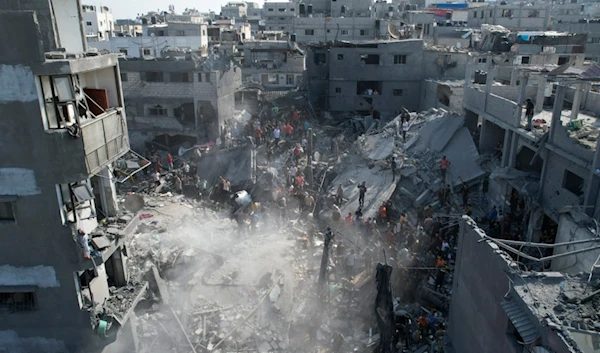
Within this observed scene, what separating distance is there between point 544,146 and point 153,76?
22.0 m

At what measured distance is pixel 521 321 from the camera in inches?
306

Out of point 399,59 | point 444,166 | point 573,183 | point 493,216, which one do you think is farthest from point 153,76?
point 573,183

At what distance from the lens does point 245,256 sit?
17.5 m

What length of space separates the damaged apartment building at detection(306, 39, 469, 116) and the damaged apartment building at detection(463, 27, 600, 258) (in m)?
9.46

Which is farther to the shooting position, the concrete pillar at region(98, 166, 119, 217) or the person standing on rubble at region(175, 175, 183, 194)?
the person standing on rubble at region(175, 175, 183, 194)

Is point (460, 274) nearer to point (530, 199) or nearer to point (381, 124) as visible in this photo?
point (530, 199)

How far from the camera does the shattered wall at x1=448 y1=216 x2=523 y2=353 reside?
891cm

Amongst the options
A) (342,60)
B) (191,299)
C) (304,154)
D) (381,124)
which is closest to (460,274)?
(191,299)

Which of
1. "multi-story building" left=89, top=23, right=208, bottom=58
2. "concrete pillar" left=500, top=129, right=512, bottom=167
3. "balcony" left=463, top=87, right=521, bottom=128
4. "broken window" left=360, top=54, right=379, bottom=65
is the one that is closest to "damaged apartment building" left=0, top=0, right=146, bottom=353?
"balcony" left=463, top=87, right=521, bottom=128

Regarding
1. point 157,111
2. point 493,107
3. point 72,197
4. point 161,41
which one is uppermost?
point 161,41

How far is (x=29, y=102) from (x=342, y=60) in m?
26.3

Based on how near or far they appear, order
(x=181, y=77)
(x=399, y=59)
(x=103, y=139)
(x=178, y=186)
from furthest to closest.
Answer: (x=399, y=59)
(x=181, y=77)
(x=178, y=186)
(x=103, y=139)

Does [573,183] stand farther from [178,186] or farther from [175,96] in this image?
[175,96]

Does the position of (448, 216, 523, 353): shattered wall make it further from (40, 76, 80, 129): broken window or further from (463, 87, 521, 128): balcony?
(40, 76, 80, 129): broken window
